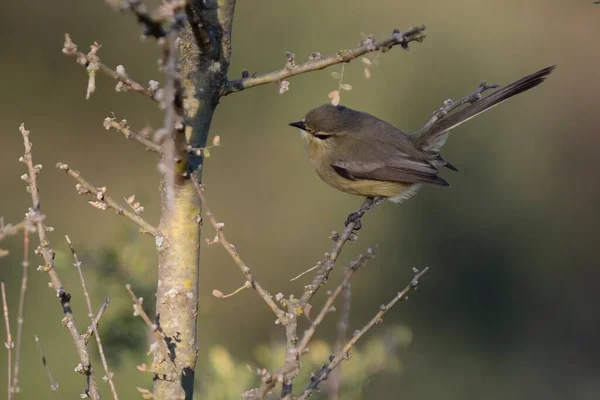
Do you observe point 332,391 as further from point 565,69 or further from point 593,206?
point 565,69

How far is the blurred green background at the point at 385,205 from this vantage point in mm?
8555

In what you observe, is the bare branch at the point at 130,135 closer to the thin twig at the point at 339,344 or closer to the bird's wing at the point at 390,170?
the thin twig at the point at 339,344

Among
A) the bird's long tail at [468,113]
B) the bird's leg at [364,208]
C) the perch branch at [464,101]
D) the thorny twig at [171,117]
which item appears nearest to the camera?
the thorny twig at [171,117]

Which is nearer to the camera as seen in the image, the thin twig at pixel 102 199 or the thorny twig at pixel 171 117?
the thorny twig at pixel 171 117

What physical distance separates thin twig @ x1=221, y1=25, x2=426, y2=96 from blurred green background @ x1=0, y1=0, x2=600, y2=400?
19.1ft

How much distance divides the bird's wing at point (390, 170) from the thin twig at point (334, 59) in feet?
8.05

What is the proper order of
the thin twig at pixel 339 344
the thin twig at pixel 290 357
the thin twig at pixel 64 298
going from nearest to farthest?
the thin twig at pixel 290 357, the thin twig at pixel 64 298, the thin twig at pixel 339 344

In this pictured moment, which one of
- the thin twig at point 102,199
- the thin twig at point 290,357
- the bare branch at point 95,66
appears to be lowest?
the thin twig at point 290,357

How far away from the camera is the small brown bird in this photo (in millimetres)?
5078

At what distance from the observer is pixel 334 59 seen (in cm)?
255

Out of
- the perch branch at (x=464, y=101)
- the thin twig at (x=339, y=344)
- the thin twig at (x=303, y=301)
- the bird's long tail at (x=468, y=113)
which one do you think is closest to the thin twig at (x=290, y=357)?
the thin twig at (x=303, y=301)

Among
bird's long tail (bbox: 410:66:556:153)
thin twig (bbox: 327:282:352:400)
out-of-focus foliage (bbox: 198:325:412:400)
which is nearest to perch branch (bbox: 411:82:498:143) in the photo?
bird's long tail (bbox: 410:66:556:153)

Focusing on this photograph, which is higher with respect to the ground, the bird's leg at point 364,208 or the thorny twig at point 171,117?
the bird's leg at point 364,208

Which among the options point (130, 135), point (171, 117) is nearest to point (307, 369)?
point (130, 135)
